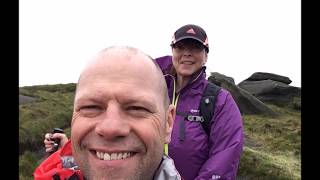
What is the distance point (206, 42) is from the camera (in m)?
6.23

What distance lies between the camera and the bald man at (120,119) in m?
2.96

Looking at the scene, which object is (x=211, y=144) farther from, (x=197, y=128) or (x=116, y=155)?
(x=116, y=155)

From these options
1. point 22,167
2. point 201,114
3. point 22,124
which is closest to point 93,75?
point 201,114

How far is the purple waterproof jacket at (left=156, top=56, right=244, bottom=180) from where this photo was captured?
5.40 m

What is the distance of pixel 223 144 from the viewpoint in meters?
5.45

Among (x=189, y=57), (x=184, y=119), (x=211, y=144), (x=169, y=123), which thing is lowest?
(x=211, y=144)

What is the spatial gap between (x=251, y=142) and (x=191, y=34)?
28902 mm

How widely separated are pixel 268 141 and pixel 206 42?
1218 inches

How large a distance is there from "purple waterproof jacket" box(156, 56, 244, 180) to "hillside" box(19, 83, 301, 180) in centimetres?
1303

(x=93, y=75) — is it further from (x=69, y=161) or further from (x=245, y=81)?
(x=245, y=81)

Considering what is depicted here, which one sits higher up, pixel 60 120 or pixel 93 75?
pixel 93 75

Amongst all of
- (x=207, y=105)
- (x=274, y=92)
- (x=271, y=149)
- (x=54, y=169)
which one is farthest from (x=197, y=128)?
(x=274, y=92)

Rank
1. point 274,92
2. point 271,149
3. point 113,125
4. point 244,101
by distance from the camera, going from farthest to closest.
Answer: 1. point 274,92
2. point 244,101
3. point 271,149
4. point 113,125

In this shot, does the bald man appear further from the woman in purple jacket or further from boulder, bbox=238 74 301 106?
boulder, bbox=238 74 301 106
